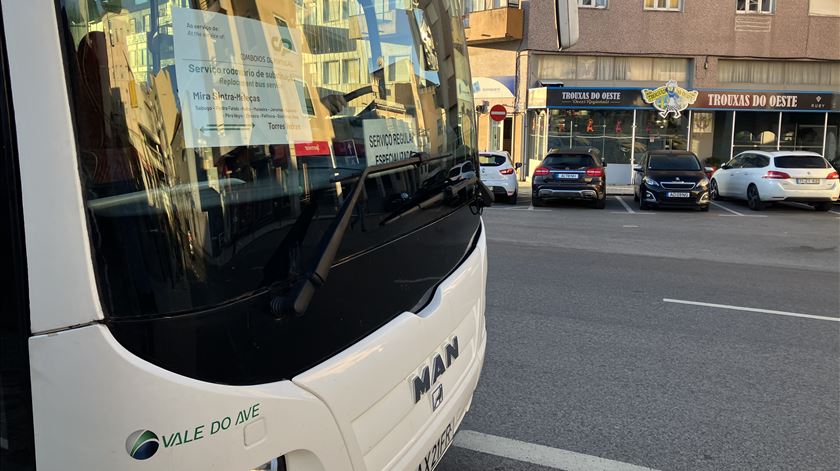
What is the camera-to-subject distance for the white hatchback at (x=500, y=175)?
18000 mm

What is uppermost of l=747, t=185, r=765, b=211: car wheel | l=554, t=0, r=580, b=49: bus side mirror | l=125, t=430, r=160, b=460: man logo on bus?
l=554, t=0, r=580, b=49: bus side mirror

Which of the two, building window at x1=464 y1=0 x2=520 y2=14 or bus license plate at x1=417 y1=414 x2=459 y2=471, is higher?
building window at x1=464 y1=0 x2=520 y2=14

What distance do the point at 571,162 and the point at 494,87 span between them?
10519 mm

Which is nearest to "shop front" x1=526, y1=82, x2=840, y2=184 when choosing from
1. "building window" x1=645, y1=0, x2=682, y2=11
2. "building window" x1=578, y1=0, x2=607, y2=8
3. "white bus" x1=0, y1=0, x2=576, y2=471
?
"building window" x1=645, y1=0, x2=682, y2=11

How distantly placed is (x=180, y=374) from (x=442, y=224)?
1.39 meters

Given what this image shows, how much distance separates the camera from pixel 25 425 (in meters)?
1.36

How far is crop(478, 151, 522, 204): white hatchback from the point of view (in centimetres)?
1800

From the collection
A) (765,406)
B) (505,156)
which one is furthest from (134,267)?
(505,156)

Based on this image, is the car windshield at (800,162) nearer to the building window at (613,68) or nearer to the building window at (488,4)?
the building window at (613,68)

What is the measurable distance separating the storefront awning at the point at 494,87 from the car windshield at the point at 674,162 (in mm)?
9734

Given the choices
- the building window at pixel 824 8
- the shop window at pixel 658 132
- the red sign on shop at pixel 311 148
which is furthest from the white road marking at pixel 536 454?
the building window at pixel 824 8

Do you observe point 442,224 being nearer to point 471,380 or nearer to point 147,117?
point 471,380

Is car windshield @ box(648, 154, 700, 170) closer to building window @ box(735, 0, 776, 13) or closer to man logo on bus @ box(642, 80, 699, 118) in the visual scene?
A: man logo on bus @ box(642, 80, 699, 118)

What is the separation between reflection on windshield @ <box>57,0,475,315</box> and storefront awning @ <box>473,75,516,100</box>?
2492cm
